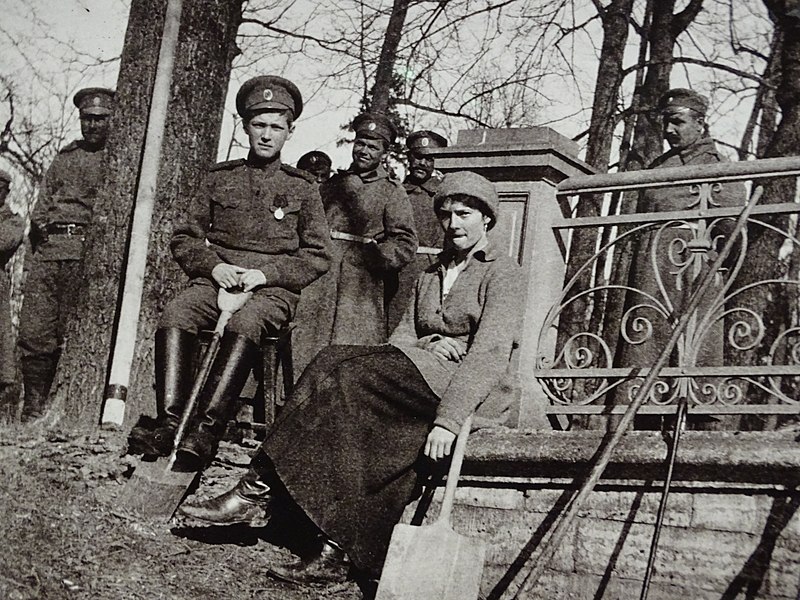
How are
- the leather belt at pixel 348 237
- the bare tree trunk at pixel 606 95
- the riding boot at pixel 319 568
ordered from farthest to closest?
the bare tree trunk at pixel 606 95 → the leather belt at pixel 348 237 → the riding boot at pixel 319 568

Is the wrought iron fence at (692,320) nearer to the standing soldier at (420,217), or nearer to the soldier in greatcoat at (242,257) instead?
the soldier in greatcoat at (242,257)

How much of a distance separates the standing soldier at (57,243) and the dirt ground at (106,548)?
104 inches

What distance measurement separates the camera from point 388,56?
10086 mm

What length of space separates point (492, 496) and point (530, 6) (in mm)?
7271

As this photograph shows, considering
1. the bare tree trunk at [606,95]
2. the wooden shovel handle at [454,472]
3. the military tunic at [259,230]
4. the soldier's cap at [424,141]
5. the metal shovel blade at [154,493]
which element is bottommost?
the metal shovel blade at [154,493]

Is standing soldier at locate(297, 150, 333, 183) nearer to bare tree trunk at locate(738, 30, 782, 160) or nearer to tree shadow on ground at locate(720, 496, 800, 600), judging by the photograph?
bare tree trunk at locate(738, 30, 782, 160)

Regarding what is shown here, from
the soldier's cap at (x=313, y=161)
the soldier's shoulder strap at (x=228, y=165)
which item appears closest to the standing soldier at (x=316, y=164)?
the soldier's cap at (x=313, y=161)

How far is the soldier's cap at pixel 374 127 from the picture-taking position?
22.0 ft

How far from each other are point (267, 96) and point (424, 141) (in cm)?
252

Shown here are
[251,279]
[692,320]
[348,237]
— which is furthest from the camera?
[348,237]

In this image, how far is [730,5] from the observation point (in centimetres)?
904

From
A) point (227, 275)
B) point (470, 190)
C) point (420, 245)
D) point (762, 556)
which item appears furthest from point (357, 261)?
point (762, 556)

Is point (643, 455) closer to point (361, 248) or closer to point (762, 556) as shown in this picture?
point (762, 556)

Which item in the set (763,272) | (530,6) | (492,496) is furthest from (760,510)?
(530,6)
